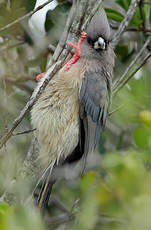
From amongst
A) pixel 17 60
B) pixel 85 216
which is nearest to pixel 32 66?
pixel 17 60

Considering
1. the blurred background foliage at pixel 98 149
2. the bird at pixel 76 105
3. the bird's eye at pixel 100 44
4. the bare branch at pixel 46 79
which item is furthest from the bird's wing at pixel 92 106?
the bare branch at pixel 46 79

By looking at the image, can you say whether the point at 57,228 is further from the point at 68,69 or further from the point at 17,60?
the point at 17,60

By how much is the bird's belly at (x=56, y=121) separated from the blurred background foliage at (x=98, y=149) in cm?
26

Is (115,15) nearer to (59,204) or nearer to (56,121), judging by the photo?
(56,121)

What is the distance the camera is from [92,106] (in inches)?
160

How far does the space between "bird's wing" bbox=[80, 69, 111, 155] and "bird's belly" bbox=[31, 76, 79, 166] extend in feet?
0.24

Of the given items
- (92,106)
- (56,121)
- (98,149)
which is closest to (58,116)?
(56,121)

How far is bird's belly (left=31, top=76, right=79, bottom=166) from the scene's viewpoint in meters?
3.87

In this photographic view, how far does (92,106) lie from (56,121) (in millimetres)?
391

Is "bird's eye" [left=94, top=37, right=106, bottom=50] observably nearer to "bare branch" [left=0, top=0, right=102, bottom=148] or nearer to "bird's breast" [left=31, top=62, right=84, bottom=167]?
"bird's breast" [left=31, top=62, right=84, bottom=167]

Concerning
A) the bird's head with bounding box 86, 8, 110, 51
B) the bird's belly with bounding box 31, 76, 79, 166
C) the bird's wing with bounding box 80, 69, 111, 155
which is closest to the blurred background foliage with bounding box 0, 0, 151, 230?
the bird's wing with bounding box 80, 69, 111, 155

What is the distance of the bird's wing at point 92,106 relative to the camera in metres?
4.00

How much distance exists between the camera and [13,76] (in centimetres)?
454

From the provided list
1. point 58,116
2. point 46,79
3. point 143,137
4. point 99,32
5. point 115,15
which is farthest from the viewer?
point 115,15
